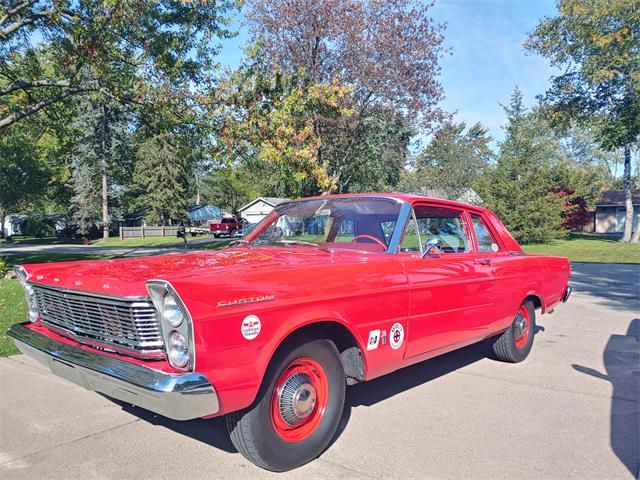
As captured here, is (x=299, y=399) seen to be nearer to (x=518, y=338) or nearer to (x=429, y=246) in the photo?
(x=429, y=246)

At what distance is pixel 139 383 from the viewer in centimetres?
253

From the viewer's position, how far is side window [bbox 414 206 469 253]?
4.34 metres

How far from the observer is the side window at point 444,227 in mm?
4344

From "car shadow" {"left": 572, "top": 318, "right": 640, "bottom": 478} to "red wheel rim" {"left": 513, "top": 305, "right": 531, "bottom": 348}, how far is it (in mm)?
589

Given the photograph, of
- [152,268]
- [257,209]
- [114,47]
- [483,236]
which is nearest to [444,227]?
[483,236]

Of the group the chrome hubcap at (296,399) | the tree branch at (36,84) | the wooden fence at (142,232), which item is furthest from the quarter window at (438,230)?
the wooden fence at (142,232)

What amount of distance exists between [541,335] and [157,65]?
10862 millimetres

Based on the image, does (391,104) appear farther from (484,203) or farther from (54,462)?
(54,462)

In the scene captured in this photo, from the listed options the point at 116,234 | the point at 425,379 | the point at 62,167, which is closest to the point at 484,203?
the point at 425,379

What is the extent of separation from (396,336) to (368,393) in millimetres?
1143

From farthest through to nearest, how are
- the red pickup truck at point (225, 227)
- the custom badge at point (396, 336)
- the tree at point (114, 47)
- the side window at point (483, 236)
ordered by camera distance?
1. the red pickup truck at point (225, 227)
2. the tree at point (114, 47)
3. the side window at point (483, 236)
4. the custom badge at point (396, 336)

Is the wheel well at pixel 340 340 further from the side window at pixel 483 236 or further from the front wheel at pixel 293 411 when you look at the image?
the side window at pixel 483 236

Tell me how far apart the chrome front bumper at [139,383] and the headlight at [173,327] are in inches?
3.6

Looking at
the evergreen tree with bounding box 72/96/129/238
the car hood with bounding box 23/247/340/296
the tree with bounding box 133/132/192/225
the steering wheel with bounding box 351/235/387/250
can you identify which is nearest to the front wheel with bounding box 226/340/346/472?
the car hood with bounding box 23/247/340/296
